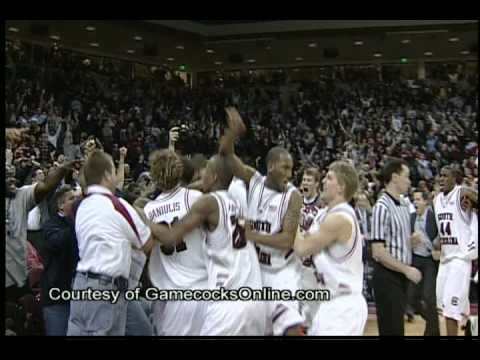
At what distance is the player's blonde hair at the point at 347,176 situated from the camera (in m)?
4.95

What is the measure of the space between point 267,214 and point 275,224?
8cm

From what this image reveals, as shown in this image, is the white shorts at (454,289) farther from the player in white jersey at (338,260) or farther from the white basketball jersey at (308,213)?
the white basketball jersey at (308,213)

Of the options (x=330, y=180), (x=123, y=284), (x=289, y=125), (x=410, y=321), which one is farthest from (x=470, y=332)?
(x=123, y=284)

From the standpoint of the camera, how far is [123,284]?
4895 mm

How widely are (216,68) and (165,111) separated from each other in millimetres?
443

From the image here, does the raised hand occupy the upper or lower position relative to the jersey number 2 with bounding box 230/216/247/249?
upper

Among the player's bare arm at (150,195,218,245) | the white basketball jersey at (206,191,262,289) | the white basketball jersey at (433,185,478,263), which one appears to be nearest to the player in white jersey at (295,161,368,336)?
the white basketball jersey at (206,191,262,289)

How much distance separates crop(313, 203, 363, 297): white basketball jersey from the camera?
4852mm

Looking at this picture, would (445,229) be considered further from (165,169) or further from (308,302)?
(165,169)

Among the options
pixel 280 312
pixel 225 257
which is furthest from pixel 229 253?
pixel 280 312

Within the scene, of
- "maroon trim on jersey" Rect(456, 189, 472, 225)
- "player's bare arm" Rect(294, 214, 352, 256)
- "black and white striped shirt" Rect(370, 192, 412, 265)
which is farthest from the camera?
"maroon trim on jersey" Rect(456, 189, 472, 225)

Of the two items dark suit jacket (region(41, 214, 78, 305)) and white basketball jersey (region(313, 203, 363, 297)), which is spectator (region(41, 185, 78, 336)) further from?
white basketball jersey (region(313, 203, 363, 297))

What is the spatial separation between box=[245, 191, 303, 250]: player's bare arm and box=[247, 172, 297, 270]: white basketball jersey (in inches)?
0.8
